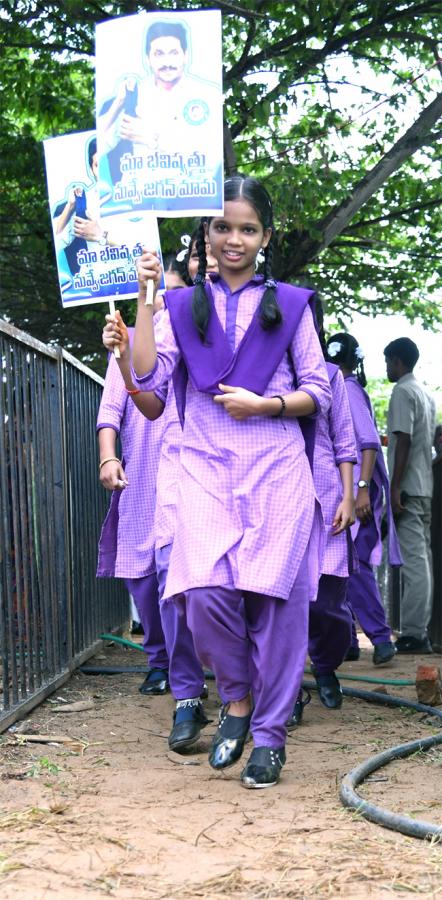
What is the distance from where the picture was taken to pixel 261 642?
161 inches

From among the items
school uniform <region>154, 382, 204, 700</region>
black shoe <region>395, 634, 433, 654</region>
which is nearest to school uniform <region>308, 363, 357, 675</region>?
school uniform <region>154, 382, 204, 700</region>

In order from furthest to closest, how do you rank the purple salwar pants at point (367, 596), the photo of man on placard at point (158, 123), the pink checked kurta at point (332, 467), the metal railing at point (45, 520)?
the purple salwar pants at point (367, 596)
the pink checked kurta at point (332, 467)
the metal railing at point (45, 520)
the photo of man on placard at point (158, 123)

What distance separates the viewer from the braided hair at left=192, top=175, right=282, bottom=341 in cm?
417

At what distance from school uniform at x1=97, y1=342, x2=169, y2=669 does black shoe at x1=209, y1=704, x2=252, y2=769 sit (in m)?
1.84

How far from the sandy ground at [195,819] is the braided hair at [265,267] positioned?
1443 mm

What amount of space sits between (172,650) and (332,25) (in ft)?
23.6

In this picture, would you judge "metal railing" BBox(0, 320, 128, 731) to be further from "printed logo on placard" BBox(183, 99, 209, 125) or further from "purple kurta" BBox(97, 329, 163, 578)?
"printed logo on placard" BBox(183, 99, 209, 125)

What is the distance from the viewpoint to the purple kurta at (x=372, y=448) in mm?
7137

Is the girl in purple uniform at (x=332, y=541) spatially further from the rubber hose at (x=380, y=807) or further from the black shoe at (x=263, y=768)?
the black shoe at (x=263, y=768)

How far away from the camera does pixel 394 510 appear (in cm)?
888

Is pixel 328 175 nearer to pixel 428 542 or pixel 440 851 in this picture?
pixel 428 542

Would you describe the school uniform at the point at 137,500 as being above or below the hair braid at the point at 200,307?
below

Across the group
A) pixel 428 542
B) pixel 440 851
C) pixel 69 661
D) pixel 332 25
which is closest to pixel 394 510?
pixel 428 542

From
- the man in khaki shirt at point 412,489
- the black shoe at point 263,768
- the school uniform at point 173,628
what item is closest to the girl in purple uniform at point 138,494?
the school uniform at point 173,628
